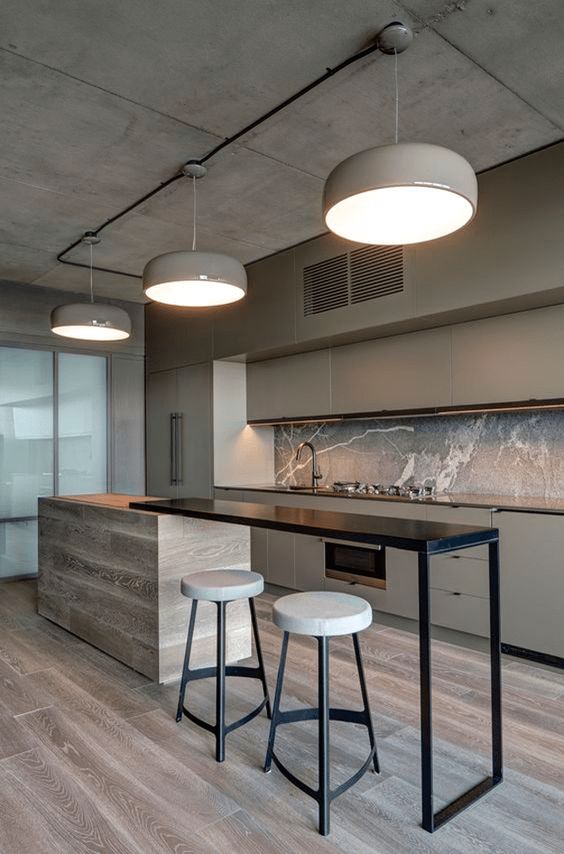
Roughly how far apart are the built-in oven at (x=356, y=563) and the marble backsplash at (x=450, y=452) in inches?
27.9

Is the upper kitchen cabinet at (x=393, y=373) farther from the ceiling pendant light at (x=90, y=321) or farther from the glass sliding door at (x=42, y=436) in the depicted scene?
the glass sliding door at (x=42, y=436)

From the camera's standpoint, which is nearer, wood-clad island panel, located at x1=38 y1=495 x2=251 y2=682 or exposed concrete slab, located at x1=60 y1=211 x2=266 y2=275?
wood-clad island panel, located at x1=38 y1=495 x2=251 y2=682

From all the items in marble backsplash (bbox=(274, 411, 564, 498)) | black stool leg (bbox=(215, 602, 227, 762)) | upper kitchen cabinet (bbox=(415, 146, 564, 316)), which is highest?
upper kitchen cabinet (bbox=(415, 146, 564, 316))

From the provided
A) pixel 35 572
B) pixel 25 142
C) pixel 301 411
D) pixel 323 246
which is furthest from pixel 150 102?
pixel 35 572

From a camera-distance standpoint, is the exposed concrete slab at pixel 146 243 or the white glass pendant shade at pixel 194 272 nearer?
the white glass pendant shade at pixel 194 272

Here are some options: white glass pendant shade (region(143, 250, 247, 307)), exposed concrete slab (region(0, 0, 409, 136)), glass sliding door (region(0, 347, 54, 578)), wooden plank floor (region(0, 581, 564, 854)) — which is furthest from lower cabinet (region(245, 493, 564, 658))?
glass sliding door (region(0, 347, 54, 578))

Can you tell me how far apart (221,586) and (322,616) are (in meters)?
0.64

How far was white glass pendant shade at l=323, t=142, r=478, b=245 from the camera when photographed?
69.7 inches

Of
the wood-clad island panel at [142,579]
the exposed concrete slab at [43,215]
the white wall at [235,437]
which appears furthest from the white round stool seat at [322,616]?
the white wall at [235,437]

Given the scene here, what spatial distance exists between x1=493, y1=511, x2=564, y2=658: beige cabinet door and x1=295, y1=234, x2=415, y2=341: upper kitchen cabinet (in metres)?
1.45

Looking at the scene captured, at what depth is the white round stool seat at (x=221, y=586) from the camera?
8.28 ft

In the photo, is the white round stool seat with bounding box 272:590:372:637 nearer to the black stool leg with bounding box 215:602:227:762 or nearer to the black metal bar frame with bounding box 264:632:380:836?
the black metal bar frame with bounding box 264:632:380:836

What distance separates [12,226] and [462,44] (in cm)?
323

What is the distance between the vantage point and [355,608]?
6.97 feet
